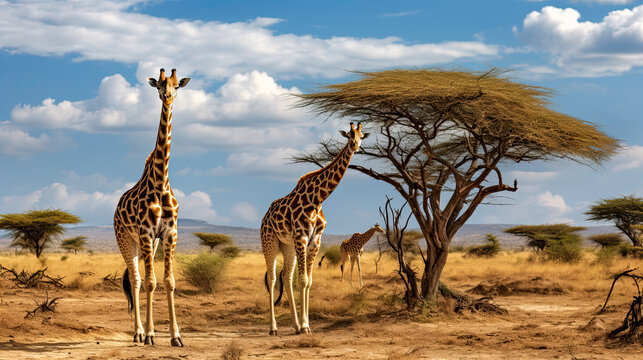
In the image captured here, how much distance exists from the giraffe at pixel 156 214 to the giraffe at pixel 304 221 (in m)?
2.08

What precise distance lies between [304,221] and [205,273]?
8092 mm

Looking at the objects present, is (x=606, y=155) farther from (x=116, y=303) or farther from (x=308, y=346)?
(x=116, y=303)

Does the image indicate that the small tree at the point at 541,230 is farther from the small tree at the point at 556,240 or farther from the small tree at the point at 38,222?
the small tree at the point at 38,222

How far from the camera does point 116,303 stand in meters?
15.4

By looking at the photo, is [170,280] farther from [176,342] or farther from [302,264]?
[302,264]

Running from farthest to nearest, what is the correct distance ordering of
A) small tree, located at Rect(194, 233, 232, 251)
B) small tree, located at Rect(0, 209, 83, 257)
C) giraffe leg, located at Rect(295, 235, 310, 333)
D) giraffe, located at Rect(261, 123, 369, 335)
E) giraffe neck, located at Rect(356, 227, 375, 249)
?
1. small tree, located at Rect(194, 233, 232, 251)
2. small tree, located at Rect(0, 209, 83, 257)
3. giraffe neck, located at Rect(356, 227, 375, 249)
4. giraffe, located at Rect(261, 123, 369, 335)
5. giraffe leg, located at Rect(295, 235, 310, 333)

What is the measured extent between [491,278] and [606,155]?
918 centimetres

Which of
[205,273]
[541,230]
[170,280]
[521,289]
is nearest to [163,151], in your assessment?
[170,280]

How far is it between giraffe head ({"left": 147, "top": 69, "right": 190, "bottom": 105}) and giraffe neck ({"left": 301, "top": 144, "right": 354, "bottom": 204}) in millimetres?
2873

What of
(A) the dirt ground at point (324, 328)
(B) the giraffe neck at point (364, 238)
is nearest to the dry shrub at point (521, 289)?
(A) the dirt ground at point (324, 328)

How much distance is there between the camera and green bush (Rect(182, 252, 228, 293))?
18.0 m

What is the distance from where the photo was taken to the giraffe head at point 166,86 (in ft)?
30.3

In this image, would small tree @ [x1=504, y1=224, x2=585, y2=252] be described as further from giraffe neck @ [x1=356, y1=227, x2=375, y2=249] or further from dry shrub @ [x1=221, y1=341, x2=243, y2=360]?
dry shrub @ [x1=221, y1=341, x2=243, y2=360]

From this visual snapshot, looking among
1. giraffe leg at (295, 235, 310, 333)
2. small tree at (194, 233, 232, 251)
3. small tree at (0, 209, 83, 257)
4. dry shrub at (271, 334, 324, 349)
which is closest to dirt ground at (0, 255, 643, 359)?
dry shrub at (271, 334, 324, 349)
